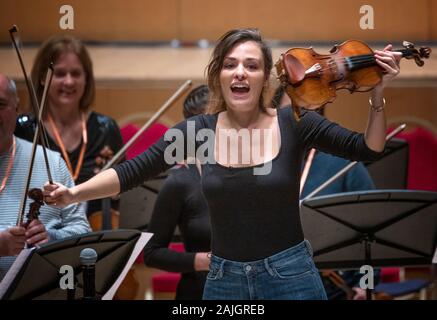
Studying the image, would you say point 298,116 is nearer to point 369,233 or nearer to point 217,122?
point 217,122

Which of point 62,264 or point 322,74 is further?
point 62,264

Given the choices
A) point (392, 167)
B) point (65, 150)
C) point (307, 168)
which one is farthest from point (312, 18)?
point (65, 150)

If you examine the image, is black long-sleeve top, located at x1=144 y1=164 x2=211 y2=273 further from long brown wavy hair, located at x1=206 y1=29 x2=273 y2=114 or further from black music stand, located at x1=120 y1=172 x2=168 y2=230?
long brown wavy hair, located at x1=206 y1=29 x2=273 y2=114

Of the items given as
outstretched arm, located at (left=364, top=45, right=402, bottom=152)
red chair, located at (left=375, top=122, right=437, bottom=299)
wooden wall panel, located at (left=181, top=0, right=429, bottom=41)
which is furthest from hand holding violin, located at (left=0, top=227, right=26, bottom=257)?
red chair, located at (left=375, top=122, right=437, bottom=299)

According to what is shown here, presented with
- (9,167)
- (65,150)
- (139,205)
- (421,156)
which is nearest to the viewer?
(9,167)

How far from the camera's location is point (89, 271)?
2184 mm

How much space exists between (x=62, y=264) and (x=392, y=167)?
1.46m

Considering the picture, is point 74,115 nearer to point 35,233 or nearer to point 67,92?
point 67,92

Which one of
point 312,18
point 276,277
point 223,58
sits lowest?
point 276,277

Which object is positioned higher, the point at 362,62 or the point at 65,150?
the point at 362,62

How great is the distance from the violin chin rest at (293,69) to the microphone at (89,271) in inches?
24.1

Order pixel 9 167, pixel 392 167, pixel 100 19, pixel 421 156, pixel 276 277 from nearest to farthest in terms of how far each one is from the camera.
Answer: pixel 276 277 → pixel 9 167 → pixel 100 19 → pixel 392 167 → pixel 421 156

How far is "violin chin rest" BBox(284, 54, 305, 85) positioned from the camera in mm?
2080
